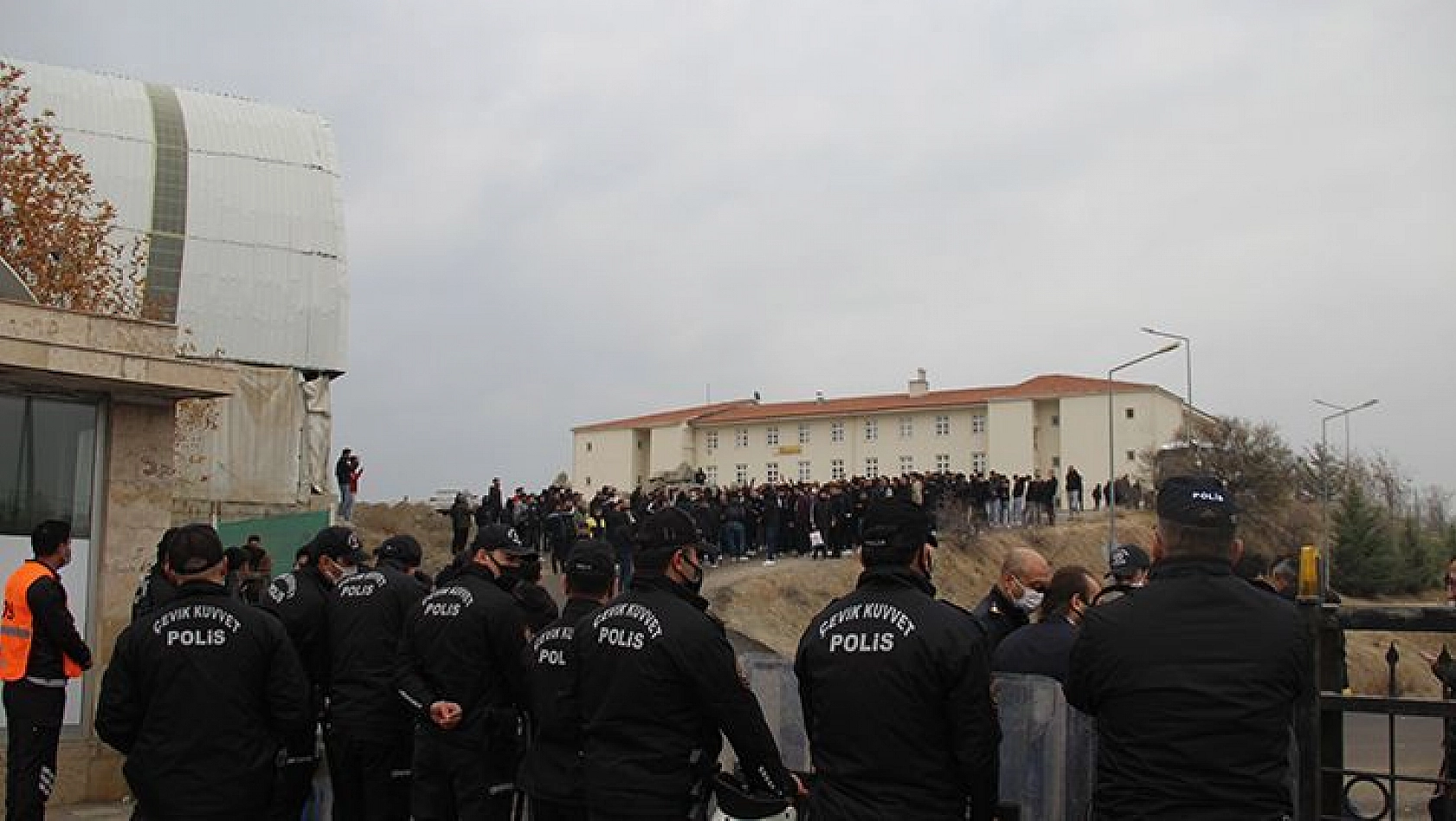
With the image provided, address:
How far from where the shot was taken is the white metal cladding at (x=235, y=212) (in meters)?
42.8

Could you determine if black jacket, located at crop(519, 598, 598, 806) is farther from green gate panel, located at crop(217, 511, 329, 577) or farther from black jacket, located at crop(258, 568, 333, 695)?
green gate panel, located at crop(217, 511, 329, 577)

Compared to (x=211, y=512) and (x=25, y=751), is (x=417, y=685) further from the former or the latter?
(x=211, y=512)

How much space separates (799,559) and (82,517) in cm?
2428

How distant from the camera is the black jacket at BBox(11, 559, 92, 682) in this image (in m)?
8.24

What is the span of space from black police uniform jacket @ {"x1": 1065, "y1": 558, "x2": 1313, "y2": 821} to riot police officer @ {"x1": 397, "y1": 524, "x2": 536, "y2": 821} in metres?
3.63

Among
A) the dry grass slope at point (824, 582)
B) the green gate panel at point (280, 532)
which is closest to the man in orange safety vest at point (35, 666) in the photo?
the green gate panel at point (280, 532)

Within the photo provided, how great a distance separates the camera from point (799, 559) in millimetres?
34438

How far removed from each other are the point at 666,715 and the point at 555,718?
2.83 ft

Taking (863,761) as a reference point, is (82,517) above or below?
above

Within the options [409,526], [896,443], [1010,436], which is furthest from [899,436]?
[409,526]

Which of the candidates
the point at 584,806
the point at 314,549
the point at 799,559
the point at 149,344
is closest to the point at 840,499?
the point at 799,559

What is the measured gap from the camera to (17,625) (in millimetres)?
8305

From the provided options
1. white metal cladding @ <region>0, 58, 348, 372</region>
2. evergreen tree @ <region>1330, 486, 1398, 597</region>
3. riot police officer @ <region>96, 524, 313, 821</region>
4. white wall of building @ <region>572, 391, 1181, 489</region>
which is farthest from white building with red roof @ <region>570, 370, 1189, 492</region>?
riot police officer @ <region>96, 524, 313, 821</region>

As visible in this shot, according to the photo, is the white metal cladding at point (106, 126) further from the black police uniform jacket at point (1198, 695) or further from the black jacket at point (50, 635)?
the black police uniform jacket at point (1198, 695)
